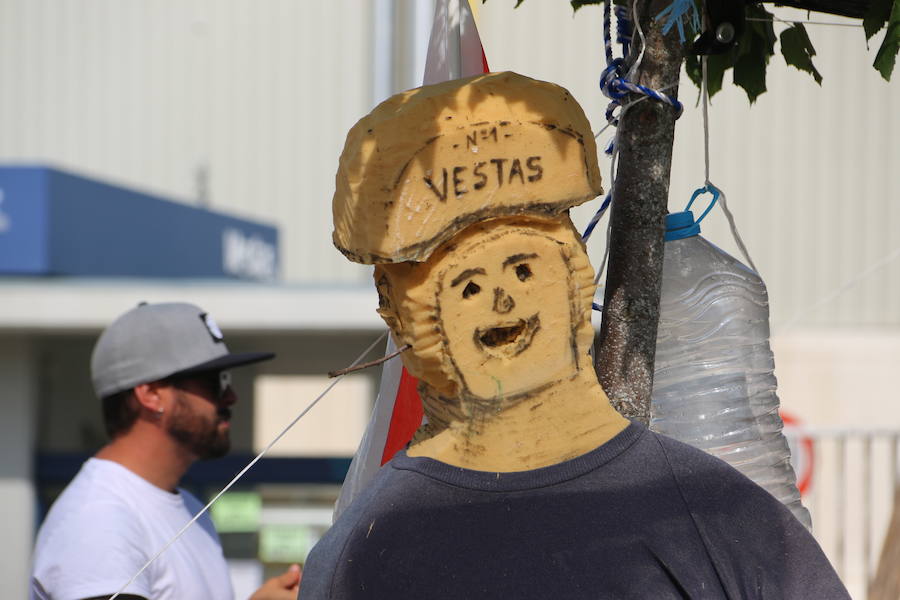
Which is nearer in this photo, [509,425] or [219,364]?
[509,425]

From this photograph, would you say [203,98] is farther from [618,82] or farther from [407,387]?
[618,82]

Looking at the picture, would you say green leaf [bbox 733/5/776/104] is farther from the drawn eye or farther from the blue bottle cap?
the drawn eye

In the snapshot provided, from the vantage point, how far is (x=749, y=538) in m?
1.36

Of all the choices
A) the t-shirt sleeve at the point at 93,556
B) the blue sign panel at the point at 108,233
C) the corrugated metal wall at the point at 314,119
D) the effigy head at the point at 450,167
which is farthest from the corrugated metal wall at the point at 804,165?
the effigy head at the point at 450,167

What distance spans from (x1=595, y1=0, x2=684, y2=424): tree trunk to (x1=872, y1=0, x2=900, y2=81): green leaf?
0.90 feet

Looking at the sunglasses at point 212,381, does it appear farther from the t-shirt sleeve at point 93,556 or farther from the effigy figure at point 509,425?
the effigy figure at point 509,425

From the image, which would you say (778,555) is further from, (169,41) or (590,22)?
(169,41)

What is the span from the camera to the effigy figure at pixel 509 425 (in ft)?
4.41

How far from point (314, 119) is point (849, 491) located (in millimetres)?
6284

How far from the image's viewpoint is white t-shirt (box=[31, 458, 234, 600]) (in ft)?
7.88

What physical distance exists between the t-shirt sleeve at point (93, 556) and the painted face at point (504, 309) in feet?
4.19

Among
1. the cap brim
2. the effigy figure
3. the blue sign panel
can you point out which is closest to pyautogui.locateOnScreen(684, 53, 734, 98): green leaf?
the effigy figure

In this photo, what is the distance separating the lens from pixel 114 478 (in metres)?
2.69

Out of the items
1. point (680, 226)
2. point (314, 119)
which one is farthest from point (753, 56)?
point (314, 119)
